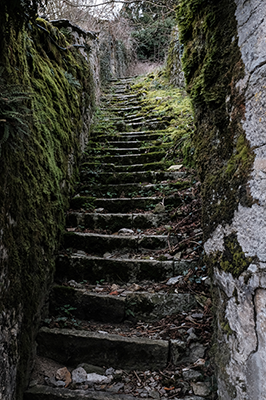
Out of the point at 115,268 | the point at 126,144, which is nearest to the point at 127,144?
the point at 126,144

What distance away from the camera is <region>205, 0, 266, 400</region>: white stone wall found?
1062 millimetres

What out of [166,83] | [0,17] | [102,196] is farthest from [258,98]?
[166,83]

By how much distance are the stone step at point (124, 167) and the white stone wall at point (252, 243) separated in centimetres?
269

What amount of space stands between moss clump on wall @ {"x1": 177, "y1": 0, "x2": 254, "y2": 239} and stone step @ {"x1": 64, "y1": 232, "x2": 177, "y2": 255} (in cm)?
107

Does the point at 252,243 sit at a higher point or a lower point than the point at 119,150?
higher

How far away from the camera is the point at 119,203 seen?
3.42 metres

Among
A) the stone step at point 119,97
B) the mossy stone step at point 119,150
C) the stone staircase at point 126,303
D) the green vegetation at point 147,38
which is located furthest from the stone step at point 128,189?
the green vegetation at point 147,38

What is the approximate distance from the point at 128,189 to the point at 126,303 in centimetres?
178

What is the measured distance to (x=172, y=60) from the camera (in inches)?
304

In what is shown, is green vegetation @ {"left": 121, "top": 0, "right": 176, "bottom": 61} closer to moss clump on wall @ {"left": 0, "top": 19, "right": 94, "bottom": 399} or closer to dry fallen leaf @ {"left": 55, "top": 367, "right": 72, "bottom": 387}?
moss clump on wall @ {"left": 0, "top": 19, "right": 94, "bottom": 399}

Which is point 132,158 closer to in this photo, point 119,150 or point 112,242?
point 119,150

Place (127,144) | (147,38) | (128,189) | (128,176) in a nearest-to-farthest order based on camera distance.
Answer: (128,189) → (128,176) → (127,144) → (147,38)

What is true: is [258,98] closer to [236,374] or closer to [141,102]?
[236,374]

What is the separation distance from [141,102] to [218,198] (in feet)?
20.0
